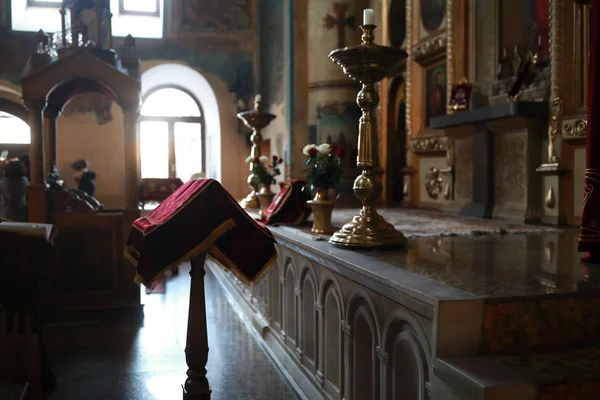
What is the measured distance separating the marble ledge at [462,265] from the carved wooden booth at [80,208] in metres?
2.17

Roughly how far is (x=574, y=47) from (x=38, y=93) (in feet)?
17.3

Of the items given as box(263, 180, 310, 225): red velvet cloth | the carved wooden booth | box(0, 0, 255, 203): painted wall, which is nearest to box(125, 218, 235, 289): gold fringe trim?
box(263, 180, 310, 225): red velvet cloth

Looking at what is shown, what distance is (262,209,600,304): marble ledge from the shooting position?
246 centimetres

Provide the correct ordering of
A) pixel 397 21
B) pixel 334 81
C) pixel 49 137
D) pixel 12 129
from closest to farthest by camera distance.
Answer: pixel 49 137 < pixel 397 21 < pixel 334 81 < pixel 12 129

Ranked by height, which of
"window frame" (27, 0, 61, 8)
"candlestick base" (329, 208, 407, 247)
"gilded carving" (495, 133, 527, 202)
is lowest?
"candlestick base" (329, 208, 407, 247)

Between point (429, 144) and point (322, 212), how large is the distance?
384 centimetres

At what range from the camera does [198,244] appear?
9.75 feet

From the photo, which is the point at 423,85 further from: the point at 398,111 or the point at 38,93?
the point at 38,93

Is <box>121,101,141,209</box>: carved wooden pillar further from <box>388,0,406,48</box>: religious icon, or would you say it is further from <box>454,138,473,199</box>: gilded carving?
<box>388,0,406,48</box>: religious icon

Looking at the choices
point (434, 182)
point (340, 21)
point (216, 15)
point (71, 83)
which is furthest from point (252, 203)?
point (216, 15)

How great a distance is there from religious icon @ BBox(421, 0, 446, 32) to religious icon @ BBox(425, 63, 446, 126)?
1.89 feet

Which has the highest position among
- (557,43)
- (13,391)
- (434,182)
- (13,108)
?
(13,108)

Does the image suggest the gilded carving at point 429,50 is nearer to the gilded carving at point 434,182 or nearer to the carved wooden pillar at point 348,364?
the gilded carving at point 434,182

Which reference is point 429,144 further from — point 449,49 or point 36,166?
point 36,166
